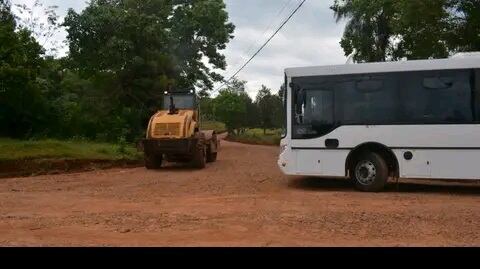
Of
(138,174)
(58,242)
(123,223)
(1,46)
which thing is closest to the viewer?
(58,242)

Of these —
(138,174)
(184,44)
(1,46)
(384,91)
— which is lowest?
(138,174)

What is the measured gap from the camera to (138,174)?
18344 mm

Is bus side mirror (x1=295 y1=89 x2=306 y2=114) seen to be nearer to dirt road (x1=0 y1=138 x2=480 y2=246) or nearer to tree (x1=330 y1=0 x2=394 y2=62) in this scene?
dirt road (x1=0 y1=138 x2=480 y2=246)

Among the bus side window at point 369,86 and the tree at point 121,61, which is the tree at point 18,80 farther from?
the bus side window at point 369,86

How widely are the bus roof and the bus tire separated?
77.9 inches

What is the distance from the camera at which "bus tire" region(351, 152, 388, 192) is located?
12.5 m

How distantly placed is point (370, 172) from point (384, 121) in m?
1.22

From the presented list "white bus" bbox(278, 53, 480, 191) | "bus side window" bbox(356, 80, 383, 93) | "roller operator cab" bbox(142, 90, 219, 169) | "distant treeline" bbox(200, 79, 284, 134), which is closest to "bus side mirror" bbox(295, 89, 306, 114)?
"white bus" bbox(278, 53, 480, 191)

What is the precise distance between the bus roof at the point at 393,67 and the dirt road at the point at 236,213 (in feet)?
9.30

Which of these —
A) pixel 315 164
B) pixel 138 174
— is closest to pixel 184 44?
pixel 138 174

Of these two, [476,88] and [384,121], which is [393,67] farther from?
[476,88]
